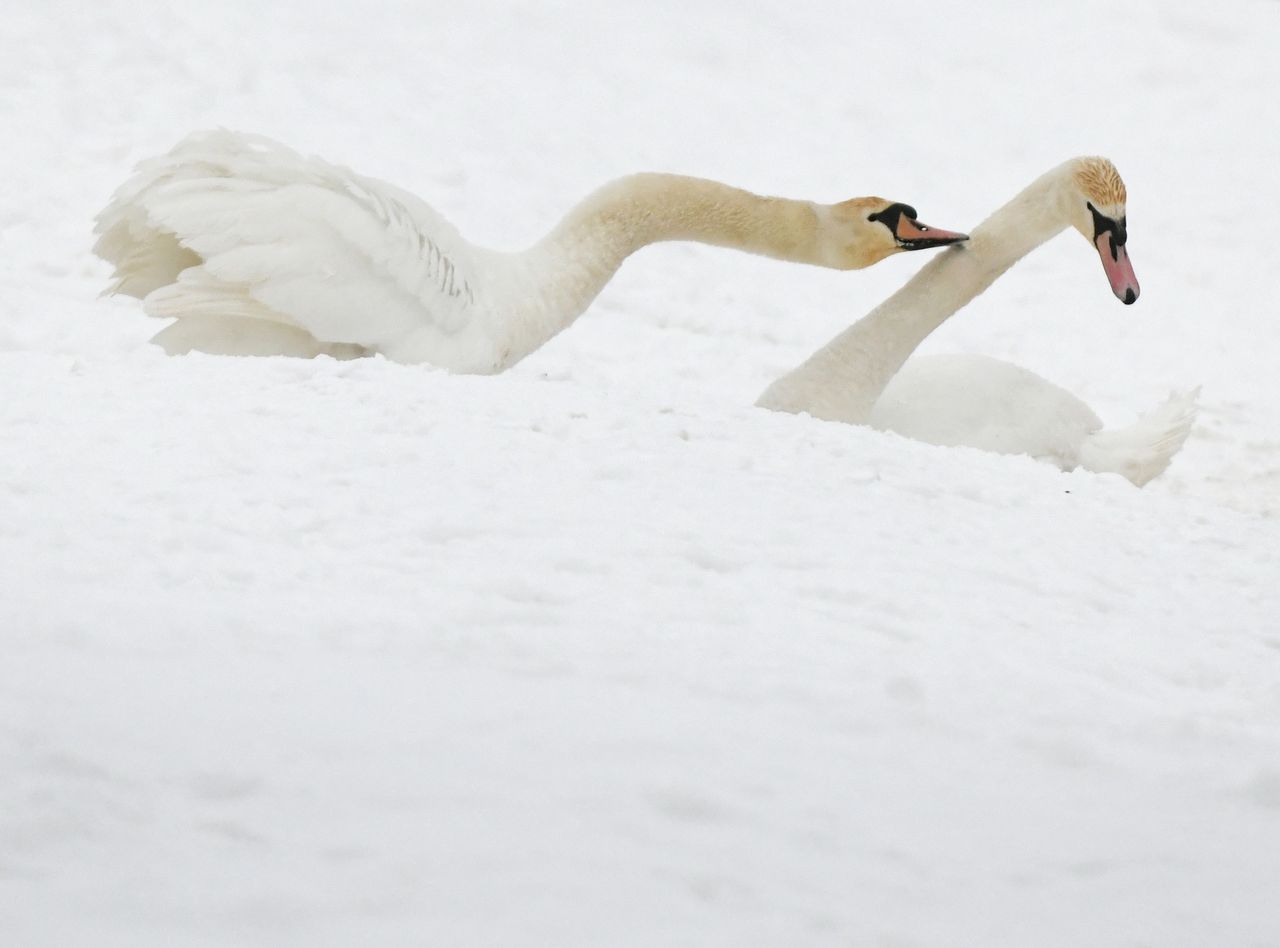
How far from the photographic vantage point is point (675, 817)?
239cm

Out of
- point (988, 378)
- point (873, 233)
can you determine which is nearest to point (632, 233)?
point (873, 233)

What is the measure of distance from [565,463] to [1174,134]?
369 inches

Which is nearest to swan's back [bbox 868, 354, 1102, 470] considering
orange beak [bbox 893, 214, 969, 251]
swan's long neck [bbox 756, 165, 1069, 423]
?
swan's long neck [bbox 756, 165, 1069, 423]

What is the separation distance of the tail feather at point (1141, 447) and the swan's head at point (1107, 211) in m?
0.50

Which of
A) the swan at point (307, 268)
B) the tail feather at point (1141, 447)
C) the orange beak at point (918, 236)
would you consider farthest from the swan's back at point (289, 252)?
the tail feather at point (1141, 447)

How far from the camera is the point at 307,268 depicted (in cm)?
539

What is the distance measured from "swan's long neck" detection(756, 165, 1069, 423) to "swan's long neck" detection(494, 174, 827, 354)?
1.62ft

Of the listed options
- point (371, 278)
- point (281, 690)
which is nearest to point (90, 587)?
point (281, 690)

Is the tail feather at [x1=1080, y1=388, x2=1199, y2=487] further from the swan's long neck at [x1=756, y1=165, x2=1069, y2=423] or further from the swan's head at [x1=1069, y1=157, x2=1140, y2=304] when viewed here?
the swan's long neck at [x1=756, y1=165, x2=1069, y2=423]

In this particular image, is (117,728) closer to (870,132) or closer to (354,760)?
(354,760)

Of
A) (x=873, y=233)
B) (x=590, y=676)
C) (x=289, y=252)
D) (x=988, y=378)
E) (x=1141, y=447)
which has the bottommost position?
(x=590, y=676)

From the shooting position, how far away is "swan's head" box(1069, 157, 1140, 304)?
649 cm

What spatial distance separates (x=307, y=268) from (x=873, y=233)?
2.21 metres

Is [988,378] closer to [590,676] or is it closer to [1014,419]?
[1014,419]
